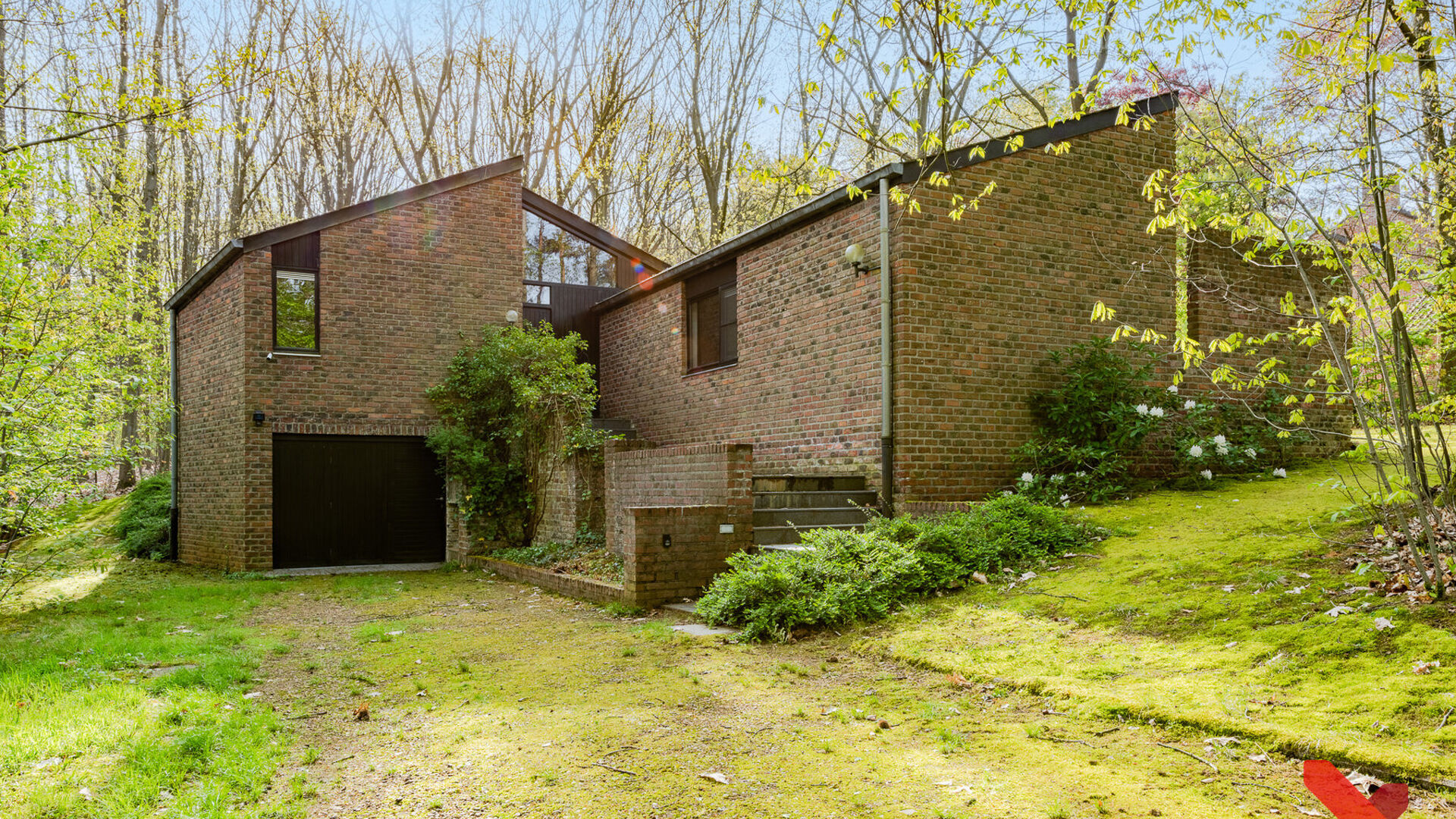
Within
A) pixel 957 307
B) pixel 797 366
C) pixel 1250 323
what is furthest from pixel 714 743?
pixel 1250 323

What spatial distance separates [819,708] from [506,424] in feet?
32.9

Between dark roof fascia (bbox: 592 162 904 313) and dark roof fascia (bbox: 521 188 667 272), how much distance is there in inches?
38.2

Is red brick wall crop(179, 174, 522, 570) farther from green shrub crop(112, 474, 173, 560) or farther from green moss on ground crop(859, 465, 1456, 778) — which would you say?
green moss on ground crop(859, 465, 1456, 778)

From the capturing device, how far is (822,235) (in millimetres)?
10461

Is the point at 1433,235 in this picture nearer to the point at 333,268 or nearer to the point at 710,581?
the point at 710,581

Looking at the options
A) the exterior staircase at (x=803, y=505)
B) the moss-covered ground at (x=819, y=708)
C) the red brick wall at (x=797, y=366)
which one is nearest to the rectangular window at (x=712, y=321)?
the red brick wall at (x=797, y=366)

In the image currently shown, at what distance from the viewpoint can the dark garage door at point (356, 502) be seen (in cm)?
1338

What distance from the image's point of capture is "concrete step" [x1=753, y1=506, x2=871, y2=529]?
911 centimetres

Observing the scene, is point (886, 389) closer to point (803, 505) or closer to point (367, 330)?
point (803, 505)

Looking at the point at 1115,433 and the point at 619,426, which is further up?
the point at 619,426

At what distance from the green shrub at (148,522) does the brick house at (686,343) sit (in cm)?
49

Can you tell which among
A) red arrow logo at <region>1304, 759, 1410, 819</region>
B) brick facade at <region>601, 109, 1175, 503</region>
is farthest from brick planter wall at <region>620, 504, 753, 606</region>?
red arrow logo at <region>1304, 759, 1410, 819</region>

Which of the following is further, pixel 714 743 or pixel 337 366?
pixel 337 366

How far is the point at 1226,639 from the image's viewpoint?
16.0 feet
